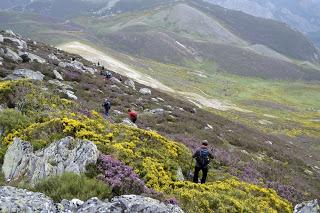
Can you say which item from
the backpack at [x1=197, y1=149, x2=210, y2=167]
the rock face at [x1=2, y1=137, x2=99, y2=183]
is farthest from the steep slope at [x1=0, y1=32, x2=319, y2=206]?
the backpack at [x1=197, y1=149, x2=210, y2=167]

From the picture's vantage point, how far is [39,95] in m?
23.3

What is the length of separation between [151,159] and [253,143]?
22883mm

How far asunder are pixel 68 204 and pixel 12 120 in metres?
8.53

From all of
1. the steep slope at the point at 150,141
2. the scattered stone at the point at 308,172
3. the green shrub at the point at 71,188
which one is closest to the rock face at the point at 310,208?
the steep slope at the point at 150,141

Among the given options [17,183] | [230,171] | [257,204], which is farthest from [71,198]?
[230,171]

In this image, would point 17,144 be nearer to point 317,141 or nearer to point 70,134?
point 70,134

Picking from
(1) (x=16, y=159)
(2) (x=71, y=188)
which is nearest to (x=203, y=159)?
(2) (x=71, y=188)

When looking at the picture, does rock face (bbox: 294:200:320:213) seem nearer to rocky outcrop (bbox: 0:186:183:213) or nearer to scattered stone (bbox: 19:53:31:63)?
rocky outcrop (bbox: 0:186:183:213)

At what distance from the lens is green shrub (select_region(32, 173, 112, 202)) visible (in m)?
13.3

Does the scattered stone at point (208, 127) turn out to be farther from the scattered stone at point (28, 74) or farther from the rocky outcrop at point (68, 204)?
the rocky outcrop at point (68, 204)

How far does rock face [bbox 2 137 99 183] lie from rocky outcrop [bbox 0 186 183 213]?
2754 millimetres

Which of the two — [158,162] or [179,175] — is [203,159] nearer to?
[179,175]

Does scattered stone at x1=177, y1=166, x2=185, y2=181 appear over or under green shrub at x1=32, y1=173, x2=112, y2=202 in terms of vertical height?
under

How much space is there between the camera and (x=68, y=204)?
1251cm
